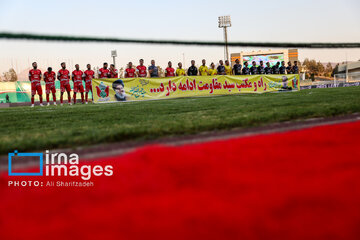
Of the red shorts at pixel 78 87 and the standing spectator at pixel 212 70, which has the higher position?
the standing spectator at pixel 212 70

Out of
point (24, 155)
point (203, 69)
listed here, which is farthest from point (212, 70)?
point (24, 155)

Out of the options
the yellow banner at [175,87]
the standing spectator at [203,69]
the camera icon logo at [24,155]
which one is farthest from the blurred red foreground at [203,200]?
the standing spectator at [203,69]

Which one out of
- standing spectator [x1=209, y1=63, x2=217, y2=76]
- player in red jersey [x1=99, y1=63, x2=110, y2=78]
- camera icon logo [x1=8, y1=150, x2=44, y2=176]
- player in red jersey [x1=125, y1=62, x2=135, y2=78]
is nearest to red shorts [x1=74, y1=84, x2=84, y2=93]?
player in red jersey [x1=99, y1=63, x2=110, y2=78]

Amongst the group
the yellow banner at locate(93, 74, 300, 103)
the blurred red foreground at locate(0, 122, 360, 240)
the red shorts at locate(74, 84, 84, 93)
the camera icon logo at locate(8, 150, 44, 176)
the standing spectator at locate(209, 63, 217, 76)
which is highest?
the standing spectator at locate(209, 63, 217, 76)

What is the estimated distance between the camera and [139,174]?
1456 mm

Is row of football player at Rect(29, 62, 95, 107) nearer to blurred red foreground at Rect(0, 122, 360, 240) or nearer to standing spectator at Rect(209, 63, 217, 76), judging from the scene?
standing spectator at Rect(209, 63, 217, 76)

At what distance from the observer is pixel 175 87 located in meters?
11.2

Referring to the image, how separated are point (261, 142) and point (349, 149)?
21.6 inches

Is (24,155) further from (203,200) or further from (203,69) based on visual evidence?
(203,69)

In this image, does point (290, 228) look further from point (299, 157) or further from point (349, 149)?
point (349, 149)

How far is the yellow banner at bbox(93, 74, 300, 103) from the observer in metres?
10.4

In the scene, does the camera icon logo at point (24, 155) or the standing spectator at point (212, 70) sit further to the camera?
the standing spectator at point (212, 70)

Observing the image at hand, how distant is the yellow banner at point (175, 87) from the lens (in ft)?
34.1

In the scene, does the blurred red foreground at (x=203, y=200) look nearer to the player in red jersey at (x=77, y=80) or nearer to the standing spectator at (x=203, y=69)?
the player in red jersey at (x=77, y=80)
